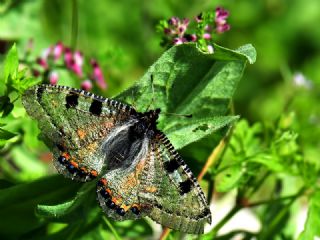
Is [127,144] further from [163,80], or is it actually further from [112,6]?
[112,6]

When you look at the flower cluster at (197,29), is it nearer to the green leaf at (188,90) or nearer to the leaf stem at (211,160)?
the green leaf at (188,90)

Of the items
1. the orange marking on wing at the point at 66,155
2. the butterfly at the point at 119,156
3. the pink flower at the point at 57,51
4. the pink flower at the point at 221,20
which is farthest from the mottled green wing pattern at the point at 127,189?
the pink flower at the point at 57,51

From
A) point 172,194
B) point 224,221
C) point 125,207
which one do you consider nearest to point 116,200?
point 125,207

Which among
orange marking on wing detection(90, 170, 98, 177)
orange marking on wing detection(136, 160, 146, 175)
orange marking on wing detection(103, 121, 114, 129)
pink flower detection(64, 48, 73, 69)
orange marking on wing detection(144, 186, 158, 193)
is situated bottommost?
orange marking on wing detection(144, 186, 158, 193)

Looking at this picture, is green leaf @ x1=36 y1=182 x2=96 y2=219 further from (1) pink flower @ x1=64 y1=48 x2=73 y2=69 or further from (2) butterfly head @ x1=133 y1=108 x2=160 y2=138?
(1) pink flower @ x1=64 y1=48 x2=73 y2=69

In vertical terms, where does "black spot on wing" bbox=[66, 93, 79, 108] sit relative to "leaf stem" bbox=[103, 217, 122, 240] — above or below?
above

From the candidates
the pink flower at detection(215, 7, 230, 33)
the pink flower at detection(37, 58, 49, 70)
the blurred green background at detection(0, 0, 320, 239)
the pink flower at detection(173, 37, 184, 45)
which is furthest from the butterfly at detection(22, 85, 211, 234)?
the blurred green background at detection(0, 0, 320, 239)

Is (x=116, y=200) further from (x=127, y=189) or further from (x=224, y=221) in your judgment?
(x=224, y=221)
